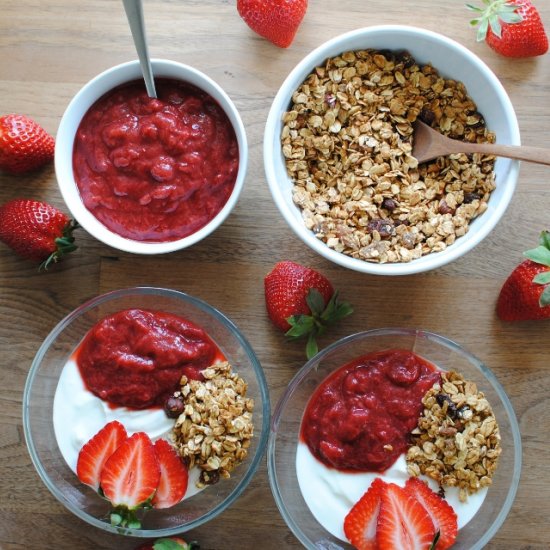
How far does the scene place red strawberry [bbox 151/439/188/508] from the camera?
5.76ft

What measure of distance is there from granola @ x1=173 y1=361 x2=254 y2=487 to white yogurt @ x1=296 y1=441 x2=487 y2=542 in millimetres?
180

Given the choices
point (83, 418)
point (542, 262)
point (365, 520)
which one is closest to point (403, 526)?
point (365, 520)

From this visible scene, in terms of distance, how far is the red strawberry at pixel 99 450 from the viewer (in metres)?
1.77

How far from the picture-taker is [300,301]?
71.3 inches

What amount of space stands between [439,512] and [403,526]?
11 cm

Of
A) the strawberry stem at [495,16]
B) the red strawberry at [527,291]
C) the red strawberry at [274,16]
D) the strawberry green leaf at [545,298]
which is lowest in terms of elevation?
the red strawberry at [527,291]

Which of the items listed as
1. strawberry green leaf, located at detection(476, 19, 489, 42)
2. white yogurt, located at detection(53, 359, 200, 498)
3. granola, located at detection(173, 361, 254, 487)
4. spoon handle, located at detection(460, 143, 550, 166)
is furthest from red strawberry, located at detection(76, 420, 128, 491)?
strawberry green leaf, located at detection(476, 19, 489, 42)

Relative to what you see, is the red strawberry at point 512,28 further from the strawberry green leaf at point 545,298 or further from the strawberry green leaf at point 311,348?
the strawberry green leaf at point 311,348

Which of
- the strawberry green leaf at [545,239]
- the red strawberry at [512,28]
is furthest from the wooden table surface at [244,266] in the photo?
the strawberry green leaf at [545,239]

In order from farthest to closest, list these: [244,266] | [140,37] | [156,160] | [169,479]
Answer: [244,266], [169,479], [156,160], [140,37]

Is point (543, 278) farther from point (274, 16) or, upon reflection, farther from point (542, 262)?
point (274, 16)

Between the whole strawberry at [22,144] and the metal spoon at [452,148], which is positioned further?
the whole strawberry at [22,144]

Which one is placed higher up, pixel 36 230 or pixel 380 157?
pixel 380 157

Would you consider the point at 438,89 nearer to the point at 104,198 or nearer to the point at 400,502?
the point at 104,198
